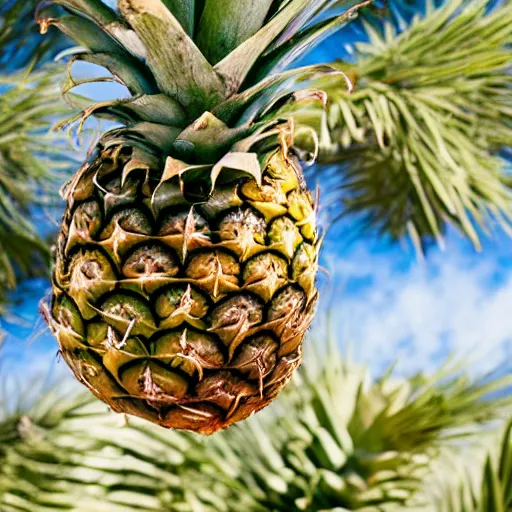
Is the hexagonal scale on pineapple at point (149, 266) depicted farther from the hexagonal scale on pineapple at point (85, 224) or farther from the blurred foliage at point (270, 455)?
the blurred foliage at point (270, 455)

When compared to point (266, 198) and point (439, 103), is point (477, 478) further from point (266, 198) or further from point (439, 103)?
point (266, 198)

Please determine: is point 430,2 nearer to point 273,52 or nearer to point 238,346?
point 273,52

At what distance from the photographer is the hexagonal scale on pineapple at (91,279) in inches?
24.7

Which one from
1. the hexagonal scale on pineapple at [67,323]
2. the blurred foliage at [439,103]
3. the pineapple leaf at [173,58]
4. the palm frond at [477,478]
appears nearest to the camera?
the pineapple leaf at [173,58]

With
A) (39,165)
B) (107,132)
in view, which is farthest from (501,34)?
(39,165)

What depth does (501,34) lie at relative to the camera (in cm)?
130

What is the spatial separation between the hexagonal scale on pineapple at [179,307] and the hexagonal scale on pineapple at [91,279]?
0.17ft

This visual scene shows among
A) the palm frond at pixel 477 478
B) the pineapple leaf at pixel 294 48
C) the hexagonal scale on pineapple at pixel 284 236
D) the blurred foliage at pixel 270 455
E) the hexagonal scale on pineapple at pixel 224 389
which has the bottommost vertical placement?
the palm frond at pixel 477 478

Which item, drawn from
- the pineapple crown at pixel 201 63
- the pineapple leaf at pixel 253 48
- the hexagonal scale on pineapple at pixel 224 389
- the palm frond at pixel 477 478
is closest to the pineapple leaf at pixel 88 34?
the pineapple crown at pixel 201 63

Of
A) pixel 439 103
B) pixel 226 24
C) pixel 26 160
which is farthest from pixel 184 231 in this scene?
pixel 26 160

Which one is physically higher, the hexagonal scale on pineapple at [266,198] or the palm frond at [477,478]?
the hexagonal scale on pineapple at [266,198]

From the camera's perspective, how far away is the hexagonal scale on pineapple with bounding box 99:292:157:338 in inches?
24.4

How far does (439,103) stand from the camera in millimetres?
1387

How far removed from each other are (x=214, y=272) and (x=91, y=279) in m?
0.12
